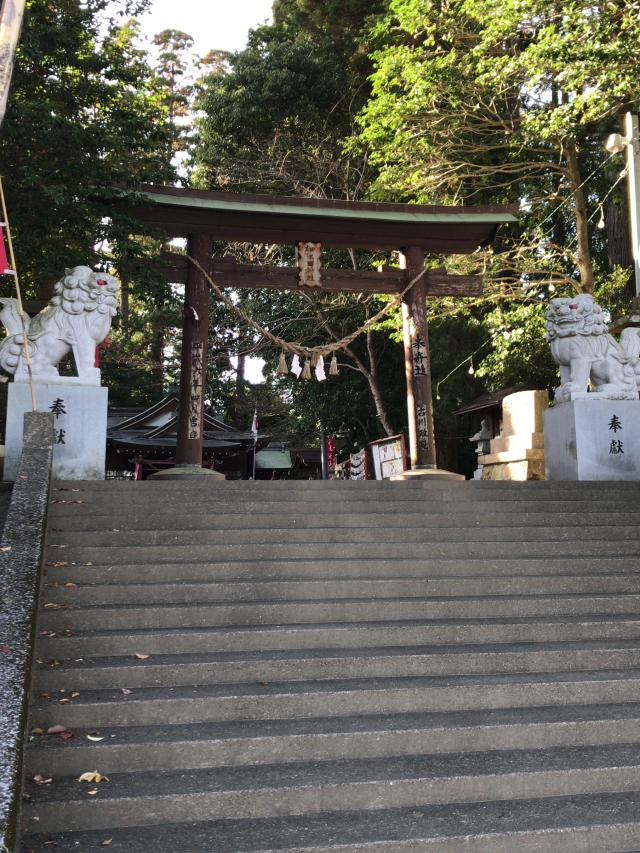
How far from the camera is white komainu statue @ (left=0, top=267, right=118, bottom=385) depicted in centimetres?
896

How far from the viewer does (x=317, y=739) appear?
13.2ft

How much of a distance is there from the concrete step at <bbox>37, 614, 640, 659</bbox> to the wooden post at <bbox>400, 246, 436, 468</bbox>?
24.5 ft

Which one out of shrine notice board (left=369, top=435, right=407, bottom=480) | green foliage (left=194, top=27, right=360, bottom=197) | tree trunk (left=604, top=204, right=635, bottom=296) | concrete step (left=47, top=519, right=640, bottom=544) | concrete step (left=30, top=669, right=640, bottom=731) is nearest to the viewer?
concrete step (left=30, top=669, right=640, bottom=731)

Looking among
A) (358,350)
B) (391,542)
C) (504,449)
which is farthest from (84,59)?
(358,350)

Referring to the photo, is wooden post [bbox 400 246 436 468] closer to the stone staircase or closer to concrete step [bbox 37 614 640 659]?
the stone staircase

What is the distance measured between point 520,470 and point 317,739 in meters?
13.0

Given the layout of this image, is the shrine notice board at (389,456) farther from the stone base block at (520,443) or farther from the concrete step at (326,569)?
the concrete step at (326,569)

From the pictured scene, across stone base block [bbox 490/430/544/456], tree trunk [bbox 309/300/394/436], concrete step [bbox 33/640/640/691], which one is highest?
tree trunk [bbox 309/300/394/436]

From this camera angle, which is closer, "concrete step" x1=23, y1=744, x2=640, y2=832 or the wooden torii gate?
"concrete step" x1=23, y1=744, x2=640, y2=832

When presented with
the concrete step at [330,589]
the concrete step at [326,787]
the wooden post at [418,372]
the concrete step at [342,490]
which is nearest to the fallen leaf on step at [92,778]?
Result: the concrete step at [326,787]

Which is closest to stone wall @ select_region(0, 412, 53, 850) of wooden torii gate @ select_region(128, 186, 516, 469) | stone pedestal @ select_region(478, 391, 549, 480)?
wooden torii gate @ select_region(128, 186, 516, 469)

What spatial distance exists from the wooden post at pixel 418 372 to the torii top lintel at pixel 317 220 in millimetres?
651

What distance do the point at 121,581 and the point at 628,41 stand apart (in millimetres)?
9404

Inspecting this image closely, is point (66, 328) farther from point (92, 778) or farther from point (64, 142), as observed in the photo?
point (92, 778)
